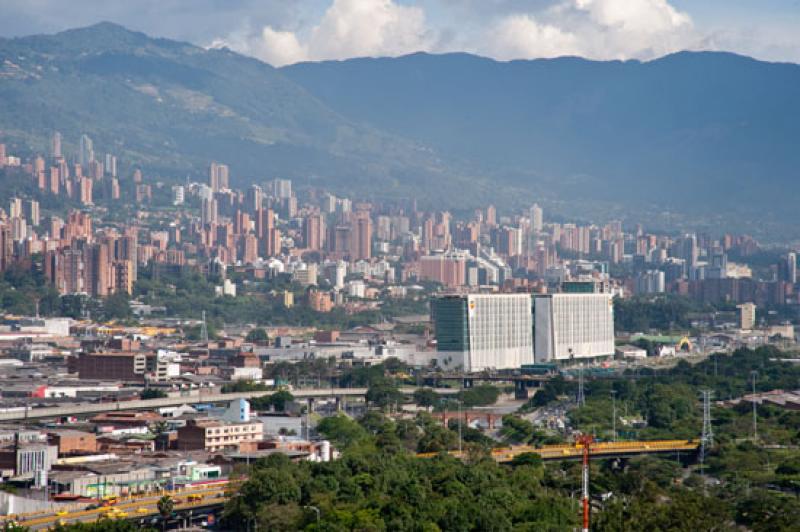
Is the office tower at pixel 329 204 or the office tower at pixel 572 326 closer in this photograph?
the office tower at pixel 572 326

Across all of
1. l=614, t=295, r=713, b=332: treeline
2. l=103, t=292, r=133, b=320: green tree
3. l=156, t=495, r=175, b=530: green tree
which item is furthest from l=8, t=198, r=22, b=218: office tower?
l=156, t=495, r=175, b=530: green tree

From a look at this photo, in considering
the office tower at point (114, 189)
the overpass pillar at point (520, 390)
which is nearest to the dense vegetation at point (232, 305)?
the overpass pillar at point (520, 390)

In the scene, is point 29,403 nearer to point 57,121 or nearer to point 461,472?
point 461,472

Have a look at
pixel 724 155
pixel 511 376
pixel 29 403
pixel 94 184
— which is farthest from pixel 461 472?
pixel 724 155

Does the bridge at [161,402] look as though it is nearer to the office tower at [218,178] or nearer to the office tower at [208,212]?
the office tower at [208,212]

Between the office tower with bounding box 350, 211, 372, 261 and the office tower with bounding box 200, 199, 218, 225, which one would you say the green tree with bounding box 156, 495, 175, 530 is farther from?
the office tower with bounding box 200, 199, 218, 225

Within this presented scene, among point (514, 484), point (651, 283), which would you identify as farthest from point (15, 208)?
point (514, 484)
